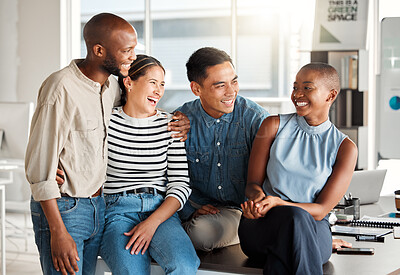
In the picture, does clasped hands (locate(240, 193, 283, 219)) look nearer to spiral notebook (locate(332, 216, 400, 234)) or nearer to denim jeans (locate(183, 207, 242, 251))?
denim jeans (locate(183, 207, 242, 251))

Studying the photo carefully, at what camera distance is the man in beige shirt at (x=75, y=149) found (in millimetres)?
1357

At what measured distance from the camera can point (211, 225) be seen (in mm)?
1616

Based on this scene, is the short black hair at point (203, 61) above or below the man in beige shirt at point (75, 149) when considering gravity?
above

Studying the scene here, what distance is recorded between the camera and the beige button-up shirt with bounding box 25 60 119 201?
4.46 ft

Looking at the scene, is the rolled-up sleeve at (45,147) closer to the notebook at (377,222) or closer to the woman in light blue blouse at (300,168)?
the woman in light blue blouse at (300,168)

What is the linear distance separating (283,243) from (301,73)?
489 millimetres

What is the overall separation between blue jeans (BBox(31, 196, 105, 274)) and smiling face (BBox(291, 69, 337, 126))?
0.58m

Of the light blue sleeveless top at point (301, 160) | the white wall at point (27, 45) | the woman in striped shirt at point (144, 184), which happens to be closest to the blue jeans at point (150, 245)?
the woman in striped shirt at point (144, 184)

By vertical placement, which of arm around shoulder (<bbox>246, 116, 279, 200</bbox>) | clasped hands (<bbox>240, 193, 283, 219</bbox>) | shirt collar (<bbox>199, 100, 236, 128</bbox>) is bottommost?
clasped hands (<bbox>240, 193, 283, 219</bbox>)

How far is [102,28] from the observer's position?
146cm

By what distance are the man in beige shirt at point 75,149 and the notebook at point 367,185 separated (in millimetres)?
767

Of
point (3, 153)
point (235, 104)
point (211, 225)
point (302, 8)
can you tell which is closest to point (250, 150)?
point (235, 104)

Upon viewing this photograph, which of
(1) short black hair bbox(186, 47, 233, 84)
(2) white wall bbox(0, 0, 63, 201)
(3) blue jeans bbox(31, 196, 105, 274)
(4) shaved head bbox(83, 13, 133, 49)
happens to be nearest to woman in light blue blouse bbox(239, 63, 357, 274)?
(1) short black hair bbox(186, 47, 233, 84)

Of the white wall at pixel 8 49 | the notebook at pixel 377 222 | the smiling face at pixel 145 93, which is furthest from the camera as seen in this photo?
the white wall at pixel 8 49
